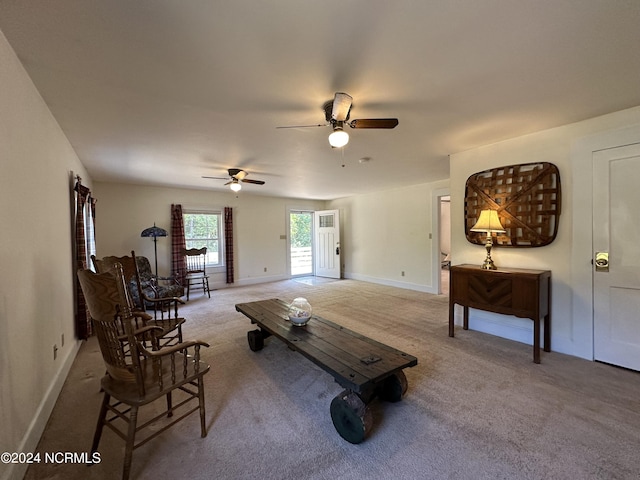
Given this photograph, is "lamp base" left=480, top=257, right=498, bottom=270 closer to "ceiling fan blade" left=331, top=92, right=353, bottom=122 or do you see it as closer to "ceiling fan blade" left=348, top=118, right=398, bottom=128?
"ceiling fan blade" left=348, top=118, right=398, bottom=128

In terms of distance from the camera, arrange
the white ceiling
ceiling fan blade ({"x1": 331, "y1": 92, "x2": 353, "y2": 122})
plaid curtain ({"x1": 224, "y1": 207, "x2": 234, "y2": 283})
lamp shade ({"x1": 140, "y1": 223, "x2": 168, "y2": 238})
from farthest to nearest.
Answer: plaid curtain ({"x1": 224, "y1": 207, "x2": 234, "y2": 283}), lamp shade ({"x1": 140, "y1": 223, "x2": 168, "y2": 238}), ceiling fan blade ({"x1": 331, "y1": 92, "x2": 353, "y2": 122}), the white ceiling

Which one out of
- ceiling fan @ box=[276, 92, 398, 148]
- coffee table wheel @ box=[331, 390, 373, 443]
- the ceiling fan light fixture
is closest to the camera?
coffee table wheel @ box=[331, 390, 373, 443]

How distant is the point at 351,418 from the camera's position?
163cm

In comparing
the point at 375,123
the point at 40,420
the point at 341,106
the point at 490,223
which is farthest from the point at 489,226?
the point at 40,420

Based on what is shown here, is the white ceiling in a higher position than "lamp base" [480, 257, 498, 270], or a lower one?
higher

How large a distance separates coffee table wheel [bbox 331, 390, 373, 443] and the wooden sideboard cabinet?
2.03 metres

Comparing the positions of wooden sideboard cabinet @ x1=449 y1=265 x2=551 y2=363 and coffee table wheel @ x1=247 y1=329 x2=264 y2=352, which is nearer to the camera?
wooden sideboard cabinet @ x1=449 y1=265 x2=551 y2=363

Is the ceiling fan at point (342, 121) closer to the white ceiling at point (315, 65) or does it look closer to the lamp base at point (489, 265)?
the white ceiling at point (315, 65)

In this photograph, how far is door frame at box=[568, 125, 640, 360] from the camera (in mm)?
2633

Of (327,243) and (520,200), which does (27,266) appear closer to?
(520,200)

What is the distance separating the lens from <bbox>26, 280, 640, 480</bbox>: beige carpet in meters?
→ 1.46

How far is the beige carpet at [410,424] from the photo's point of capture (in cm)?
146

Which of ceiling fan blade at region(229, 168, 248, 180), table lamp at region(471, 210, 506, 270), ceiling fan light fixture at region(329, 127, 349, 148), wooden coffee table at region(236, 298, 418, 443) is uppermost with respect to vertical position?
ceiling fan blade at region(229, 168, 248, 180)

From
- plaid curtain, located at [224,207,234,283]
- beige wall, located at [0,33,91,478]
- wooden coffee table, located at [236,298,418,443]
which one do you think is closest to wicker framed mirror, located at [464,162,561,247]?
wooden coffee table, located at [236,298,418,443]
